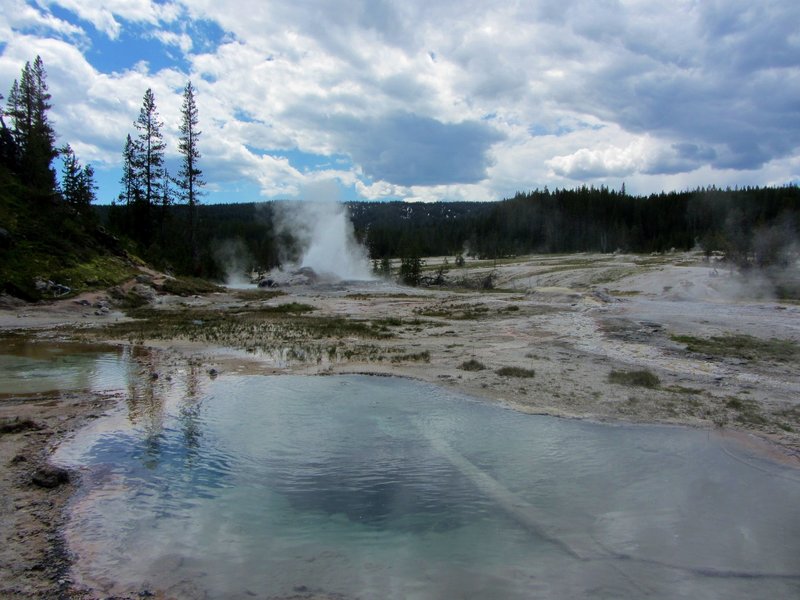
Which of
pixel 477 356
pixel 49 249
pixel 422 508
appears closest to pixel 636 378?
pixel 477 356

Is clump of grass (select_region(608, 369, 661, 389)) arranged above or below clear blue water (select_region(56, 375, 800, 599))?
above

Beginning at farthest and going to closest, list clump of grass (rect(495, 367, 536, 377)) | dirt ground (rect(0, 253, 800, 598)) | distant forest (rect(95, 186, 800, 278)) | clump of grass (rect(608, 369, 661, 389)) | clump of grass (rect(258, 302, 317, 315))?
1. distant forest (rect(95, 186, 800, 278))
2. clump of grass (rect(258, 302, 317, 315))
3. clump of grass (rect(495, 367, 536, 377))
4. clump of grass (rect(608, 369, 661, 389))
5. dirt ground (rect(0, 253, 800, 598))

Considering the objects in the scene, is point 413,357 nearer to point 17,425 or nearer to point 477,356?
point 477,356

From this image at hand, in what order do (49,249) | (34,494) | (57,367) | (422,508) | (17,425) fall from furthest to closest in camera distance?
1. (49,249)
2. (57,367)
3. (17,425)
4. (422,508)
5. (34,494)

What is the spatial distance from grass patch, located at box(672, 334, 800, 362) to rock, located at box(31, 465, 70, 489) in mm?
16056

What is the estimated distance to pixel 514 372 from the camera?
13.5m

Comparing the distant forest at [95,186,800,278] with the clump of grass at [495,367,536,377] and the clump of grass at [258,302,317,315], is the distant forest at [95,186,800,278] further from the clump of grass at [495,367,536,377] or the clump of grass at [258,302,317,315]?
the clump of grass at [495,367,536,377]

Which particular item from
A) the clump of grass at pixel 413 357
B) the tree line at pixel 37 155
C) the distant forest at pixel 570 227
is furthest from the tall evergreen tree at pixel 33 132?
the clump of grass at pixel 413 357

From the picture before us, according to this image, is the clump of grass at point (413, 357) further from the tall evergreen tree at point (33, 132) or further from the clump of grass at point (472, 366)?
the tall evergreen tree at point (33, 132)

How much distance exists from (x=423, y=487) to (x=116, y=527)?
3.64m

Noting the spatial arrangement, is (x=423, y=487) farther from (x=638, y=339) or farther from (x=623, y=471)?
(x=638, y=339)

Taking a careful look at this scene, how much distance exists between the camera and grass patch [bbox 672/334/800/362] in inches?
609

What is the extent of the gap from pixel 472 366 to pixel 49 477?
32.1 feet

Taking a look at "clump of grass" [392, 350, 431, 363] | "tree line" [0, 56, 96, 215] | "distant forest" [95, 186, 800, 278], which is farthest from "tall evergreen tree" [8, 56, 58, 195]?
"clump of grass" [392, 350, 431, 363]
